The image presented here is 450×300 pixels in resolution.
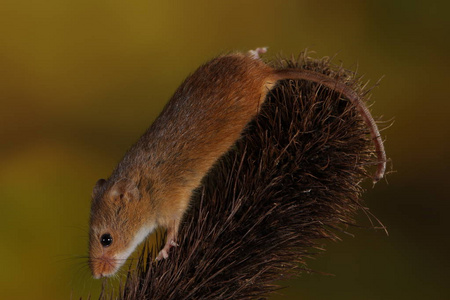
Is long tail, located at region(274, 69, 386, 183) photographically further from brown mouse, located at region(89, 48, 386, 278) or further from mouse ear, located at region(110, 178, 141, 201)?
mouse ear, located at region(110, 178, 141, 201)

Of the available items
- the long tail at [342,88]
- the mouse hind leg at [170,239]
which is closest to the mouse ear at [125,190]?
the mouse hind leg at [170,239]

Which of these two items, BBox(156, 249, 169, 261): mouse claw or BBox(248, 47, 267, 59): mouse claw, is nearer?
BBox(156, 249, 169, 261): mouse claw

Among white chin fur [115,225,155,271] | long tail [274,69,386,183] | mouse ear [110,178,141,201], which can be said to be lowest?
white chin fur [115,225,155,271]

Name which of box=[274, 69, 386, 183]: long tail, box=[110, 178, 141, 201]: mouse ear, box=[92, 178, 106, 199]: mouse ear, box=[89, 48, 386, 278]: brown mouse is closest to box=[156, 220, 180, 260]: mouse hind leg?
box=[89, 48, 386, 278]: brown mouse

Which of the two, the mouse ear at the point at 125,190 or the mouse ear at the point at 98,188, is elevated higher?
the mouse ear at the point at 125,190

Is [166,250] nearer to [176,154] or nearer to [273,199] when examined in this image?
[176,154]

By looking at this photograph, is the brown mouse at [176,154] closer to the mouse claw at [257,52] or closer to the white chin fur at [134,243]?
the white chin fur at [134,243]

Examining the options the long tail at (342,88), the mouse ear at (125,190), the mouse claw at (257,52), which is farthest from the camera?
the mouse claw at (257,52)

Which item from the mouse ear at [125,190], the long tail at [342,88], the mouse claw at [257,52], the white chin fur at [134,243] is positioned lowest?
the white chin fur at [134,243]
